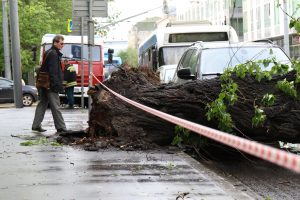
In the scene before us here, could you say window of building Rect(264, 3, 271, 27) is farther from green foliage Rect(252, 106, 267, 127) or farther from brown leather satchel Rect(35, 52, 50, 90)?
green foliage Rect(252, 106, 267, 127)

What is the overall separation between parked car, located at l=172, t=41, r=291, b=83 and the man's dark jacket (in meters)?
2.17

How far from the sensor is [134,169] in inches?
277

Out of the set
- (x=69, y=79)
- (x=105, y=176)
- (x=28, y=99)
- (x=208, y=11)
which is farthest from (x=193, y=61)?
(x=208, y=11)

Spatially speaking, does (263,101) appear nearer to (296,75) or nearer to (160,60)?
(296,75)

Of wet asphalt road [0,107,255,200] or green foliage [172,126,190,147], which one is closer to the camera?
wet asphalt road [0,107,255,200]

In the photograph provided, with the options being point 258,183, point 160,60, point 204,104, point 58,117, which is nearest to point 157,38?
point 160,60

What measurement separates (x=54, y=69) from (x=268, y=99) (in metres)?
4.48

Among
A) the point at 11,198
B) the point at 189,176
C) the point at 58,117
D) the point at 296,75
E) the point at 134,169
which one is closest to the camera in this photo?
the point at 11,198

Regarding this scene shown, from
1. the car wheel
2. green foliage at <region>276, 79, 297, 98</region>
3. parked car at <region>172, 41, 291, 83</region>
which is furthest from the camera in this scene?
the car wheel

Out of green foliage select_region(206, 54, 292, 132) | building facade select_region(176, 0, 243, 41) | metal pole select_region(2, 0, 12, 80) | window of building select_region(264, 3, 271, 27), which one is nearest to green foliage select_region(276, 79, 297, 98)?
green foliage select_region(206, 54, 292, 132)

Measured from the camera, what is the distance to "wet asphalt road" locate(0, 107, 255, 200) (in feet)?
18.5

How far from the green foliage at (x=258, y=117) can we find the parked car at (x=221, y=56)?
2.20m

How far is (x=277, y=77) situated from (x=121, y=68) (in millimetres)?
2904

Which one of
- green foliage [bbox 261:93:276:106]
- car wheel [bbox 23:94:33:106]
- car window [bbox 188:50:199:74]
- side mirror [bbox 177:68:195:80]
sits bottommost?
car wheel [bbox 23:94:33:106]
